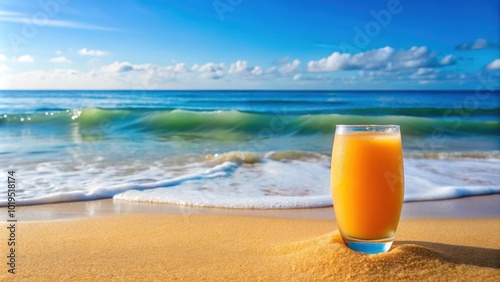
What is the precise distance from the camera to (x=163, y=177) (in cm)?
579

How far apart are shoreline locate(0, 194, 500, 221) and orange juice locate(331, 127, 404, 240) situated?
1670 millimetres

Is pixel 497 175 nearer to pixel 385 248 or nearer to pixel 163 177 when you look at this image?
pixel 163 177

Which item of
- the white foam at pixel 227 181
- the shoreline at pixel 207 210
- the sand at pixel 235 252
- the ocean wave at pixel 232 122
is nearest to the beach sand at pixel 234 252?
the sand at pixel 235 252

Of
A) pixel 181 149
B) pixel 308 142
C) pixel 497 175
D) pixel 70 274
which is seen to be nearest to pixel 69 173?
pixel 181 149

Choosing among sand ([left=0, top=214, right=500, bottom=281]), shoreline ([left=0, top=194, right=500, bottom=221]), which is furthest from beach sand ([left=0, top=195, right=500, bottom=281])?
shoreline ([left=0, top=194, right=500, bottom=221])

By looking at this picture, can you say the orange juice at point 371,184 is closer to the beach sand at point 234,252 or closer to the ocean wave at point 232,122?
the beach sand at point 234,252

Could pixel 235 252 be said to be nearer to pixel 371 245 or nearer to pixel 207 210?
pixel 371 245

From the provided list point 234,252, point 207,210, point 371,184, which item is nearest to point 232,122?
point 207,210

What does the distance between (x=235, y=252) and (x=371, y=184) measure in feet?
2.64

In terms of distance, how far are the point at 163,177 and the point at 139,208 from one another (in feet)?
5.24

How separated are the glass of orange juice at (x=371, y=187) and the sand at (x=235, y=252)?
93mm

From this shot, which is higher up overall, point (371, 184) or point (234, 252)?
point (371, 184)

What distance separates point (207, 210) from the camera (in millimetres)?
4102

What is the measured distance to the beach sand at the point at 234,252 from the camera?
80.7 inches
